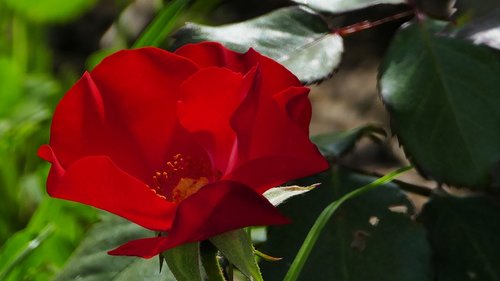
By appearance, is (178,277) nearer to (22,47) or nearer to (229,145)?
(229,145)

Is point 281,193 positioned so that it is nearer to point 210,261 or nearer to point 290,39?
point 210,261

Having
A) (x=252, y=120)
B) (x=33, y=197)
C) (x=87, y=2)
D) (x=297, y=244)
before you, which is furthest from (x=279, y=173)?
(x=87, y=2)

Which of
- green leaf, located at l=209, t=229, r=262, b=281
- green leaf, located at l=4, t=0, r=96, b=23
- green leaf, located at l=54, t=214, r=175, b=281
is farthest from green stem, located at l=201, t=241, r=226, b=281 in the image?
green leaf, located at l=4, t=0, r=96, b=23

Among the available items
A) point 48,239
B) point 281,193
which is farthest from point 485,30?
point 48,239

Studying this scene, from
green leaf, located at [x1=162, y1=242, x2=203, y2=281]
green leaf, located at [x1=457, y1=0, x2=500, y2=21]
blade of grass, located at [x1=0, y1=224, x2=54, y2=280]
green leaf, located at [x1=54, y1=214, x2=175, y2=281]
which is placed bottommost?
blade of grass, located at [x1=0, y1=224, x2=54, y2=280]

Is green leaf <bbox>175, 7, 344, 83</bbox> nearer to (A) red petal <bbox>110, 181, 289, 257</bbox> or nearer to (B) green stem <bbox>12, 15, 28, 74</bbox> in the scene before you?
(A) red petal <bbox>110, 181, 289, 257</bbox>

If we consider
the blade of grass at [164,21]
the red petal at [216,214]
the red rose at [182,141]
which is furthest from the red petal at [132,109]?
the blade of grass at [164,21]

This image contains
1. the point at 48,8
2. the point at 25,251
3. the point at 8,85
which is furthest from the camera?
the point at 48,8

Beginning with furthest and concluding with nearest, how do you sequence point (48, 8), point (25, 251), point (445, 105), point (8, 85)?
1. point (48, 8)
2. point (8, 85)
3. point (25, 251)
4. point (445, 105)
